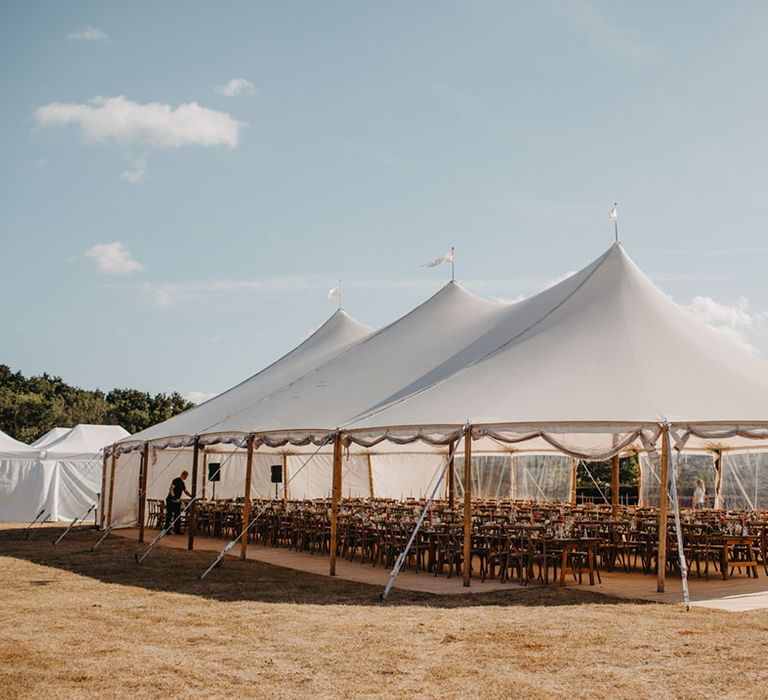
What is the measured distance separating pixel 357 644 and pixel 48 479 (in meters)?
18.9

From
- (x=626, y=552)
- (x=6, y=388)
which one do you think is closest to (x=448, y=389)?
(x=626, y=552)

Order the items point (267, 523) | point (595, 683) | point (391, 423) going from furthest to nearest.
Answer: point (267, 523) → point (391, 423) → point (595, 683)

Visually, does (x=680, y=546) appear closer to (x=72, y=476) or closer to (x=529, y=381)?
(x=529, y=381)

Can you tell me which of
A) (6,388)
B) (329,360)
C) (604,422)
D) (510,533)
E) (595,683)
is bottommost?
(595,683)

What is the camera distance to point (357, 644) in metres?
6.82

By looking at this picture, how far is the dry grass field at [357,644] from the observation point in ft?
18.3

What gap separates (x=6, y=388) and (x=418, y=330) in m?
40.2

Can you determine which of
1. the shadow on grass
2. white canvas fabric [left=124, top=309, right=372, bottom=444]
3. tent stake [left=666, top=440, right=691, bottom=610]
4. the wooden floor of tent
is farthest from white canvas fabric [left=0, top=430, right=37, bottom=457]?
tent stake [left=666, top=440, right=691, bottom=610]

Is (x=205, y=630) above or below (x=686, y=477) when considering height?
below

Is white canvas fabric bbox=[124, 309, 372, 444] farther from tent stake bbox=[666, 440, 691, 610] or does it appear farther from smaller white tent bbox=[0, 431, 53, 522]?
smaller white tent bbox=[0, 431, 53, 522]

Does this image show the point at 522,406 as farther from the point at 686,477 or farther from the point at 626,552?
the point at 686,477

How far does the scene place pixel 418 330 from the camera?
1545 centimetres

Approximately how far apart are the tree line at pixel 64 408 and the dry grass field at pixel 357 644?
3510 centimetres

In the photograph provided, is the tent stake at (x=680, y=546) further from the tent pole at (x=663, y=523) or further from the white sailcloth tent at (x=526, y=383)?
the white sailcloth tent at (x=526, y=383)
